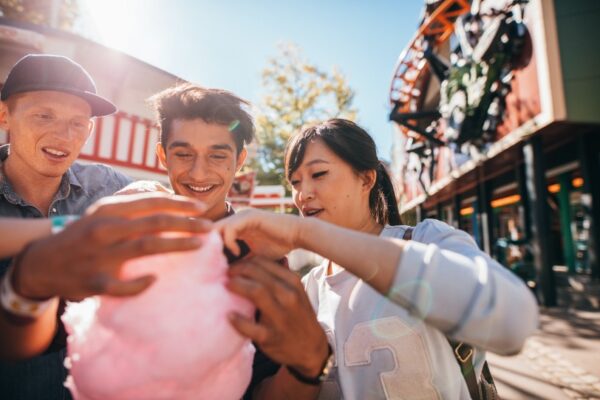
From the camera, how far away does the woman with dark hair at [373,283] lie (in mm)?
1034

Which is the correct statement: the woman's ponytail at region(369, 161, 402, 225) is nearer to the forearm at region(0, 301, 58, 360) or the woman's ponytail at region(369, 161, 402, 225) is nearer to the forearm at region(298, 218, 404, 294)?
the forearm at region(298, 218, 404, 294)

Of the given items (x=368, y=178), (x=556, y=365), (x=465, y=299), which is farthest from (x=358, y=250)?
(x=556, y=365)

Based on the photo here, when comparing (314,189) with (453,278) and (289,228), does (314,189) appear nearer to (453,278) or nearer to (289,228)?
(289,228)

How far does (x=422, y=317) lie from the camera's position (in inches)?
42.8

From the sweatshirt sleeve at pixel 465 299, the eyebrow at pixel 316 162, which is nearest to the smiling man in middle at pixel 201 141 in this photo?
the eyebrow at pixel 316 162

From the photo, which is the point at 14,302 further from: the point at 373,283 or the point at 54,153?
the point at 54,153

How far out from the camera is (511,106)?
8.47 meters

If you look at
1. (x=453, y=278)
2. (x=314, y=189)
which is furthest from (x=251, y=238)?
(x=314, y=189)

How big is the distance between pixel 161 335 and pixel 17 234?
0.50m

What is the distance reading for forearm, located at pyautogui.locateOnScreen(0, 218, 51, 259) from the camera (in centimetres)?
95

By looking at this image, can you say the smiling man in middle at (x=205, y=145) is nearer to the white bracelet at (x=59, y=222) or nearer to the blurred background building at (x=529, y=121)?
the white bracelet at (x=59, y=222)

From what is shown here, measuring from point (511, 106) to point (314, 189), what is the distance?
831cm

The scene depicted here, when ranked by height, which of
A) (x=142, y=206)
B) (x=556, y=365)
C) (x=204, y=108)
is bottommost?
(x=556, y=365)

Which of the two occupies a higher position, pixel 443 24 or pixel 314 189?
pixel 443 24
